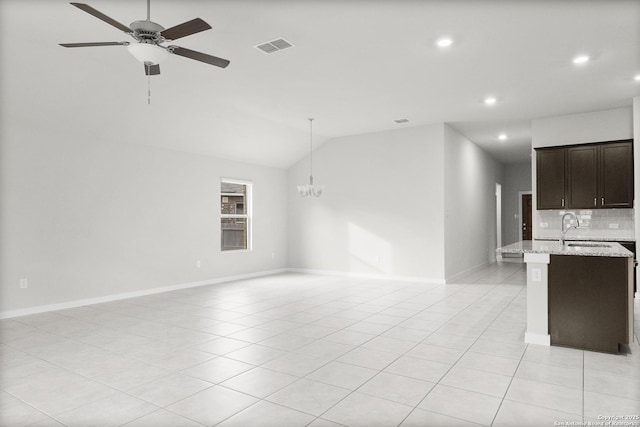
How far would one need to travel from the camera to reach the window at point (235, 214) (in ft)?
26.2

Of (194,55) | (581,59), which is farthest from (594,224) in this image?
(194,55)

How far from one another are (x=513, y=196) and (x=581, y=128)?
612 centimetres

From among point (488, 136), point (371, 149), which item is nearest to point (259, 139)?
point (371, 149)

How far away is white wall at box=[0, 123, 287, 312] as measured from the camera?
494 centimetres

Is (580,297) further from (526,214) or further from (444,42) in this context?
(526,214)

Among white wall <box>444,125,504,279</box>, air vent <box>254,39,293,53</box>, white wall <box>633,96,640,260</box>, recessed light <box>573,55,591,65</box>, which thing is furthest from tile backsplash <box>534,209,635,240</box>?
air vent <box>254,39,293,53</box>

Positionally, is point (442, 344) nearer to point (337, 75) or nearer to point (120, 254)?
point (337, 75)

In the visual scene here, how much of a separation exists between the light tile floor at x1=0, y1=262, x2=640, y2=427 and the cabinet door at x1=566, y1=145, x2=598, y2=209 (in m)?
2.27

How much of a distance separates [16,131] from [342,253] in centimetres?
573

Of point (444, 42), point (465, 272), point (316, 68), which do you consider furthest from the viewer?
point (465, 272)

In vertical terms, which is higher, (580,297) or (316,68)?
(316,68)

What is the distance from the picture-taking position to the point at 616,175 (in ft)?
19.9

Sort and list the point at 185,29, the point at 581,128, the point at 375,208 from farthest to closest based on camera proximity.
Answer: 1. the point at 375,208
2. the point at 581,128
3. the point at 185,29

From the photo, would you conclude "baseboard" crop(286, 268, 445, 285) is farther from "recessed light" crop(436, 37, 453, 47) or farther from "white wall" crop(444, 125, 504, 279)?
"recessed light" crop(436, 37, 453, 47)
